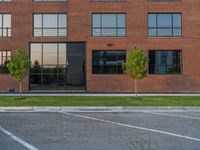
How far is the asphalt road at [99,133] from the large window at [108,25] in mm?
19320

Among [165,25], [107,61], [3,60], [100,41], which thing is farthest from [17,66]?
[165,25]

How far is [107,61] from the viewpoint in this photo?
1357 inches

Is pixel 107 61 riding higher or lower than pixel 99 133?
higher

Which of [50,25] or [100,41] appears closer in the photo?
[100,41]

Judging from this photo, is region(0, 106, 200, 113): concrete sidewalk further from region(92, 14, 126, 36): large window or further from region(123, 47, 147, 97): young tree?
region(92, 14, 126, 36): large window

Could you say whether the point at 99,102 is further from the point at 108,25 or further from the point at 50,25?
the point at 50,25

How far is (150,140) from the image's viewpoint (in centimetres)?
1041

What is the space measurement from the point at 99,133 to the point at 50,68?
2388 centimetres

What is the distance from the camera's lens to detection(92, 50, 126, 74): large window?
34438 millimetres

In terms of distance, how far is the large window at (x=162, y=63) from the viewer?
34375 mm

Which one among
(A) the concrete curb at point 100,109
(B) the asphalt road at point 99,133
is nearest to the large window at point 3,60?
(A) the concrete curb at point 100,109

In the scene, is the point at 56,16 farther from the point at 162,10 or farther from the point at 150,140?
the point at 150,140

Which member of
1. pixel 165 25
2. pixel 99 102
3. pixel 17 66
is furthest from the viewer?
pixel 165 25

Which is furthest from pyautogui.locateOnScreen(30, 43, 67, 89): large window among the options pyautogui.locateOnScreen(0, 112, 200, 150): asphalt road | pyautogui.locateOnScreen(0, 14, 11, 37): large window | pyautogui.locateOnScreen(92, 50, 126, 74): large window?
pyautogui.locateOnScreen(0, 112, 200, 150): asphalt road
